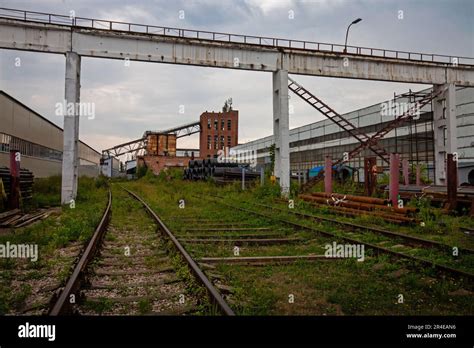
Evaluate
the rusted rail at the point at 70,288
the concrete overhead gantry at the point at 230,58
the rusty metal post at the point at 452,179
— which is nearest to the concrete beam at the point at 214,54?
the concrete overhead gantry at the point at 230,58

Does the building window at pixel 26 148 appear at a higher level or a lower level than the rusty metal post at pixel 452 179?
higher

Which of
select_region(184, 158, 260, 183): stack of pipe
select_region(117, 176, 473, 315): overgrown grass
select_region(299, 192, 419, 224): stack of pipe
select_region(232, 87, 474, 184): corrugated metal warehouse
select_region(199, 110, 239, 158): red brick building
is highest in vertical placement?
select_region(199, 110, 239, 158): red brick building

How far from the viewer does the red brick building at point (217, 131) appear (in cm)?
6488

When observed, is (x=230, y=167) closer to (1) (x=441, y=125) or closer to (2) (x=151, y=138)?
(1) (x=441, y=125)

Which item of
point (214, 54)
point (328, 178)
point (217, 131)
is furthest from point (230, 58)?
point (217, 131)

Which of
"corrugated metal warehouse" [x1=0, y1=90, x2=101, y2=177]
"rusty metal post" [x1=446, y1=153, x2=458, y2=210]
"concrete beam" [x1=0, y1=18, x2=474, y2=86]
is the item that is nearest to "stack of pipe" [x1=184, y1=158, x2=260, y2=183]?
"concrete beam" [x1=0, y1=18, x2=474, y2=86]

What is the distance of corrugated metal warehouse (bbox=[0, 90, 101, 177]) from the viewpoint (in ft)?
71.8

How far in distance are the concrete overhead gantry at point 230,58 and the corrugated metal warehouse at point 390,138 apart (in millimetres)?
3866

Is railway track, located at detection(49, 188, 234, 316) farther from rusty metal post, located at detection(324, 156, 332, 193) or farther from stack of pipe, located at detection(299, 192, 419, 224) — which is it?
rusty metal post, located at detection(324, 156, 332, 193)

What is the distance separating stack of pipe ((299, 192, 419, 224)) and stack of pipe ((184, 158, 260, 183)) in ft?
33.2

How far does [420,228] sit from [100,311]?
25.7 ft

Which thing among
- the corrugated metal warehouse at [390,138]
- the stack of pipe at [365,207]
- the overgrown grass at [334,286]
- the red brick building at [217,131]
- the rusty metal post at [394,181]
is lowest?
the overgrown grass at [334,286]

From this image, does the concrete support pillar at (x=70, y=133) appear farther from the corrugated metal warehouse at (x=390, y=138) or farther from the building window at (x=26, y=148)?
the corrugated metal warehouse at (x=390, y=138)
